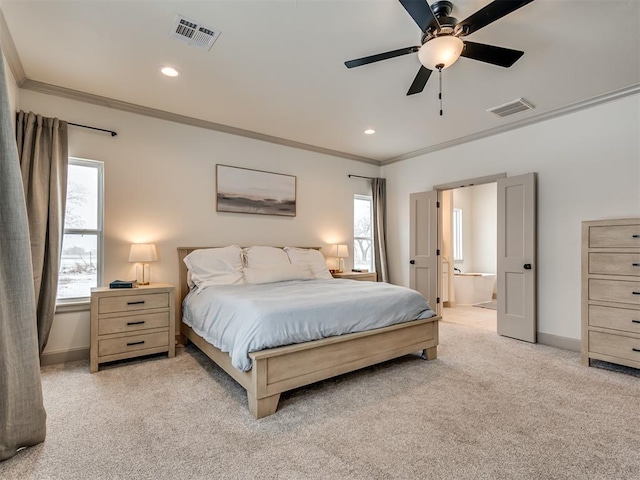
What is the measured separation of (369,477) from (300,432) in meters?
0.53

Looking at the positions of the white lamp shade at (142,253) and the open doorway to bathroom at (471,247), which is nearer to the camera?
the white lamp shade at (142,253)

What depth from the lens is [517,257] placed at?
155 inches

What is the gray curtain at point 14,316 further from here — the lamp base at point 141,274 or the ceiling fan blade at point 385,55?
the ceiling fan blade at point 385,55

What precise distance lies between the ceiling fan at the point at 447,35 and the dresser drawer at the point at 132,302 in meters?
2.72

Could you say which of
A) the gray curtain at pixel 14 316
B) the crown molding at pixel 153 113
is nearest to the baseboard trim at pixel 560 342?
the crown molding at pixel 153 113

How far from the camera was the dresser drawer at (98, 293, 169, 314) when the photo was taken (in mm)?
2919

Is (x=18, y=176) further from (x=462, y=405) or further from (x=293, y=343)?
(x=462, y=405)

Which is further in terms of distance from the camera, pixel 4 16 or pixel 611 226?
pixel 611 226

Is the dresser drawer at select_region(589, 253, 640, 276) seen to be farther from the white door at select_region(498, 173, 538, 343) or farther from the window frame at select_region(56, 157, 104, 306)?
the window frame at select_region(56, 157, 104, 306)

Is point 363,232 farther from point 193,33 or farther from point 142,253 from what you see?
point 193,33

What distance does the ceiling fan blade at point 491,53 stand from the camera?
1.98m

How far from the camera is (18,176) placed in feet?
5.69

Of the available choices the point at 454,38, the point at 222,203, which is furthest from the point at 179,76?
the point at 454,38

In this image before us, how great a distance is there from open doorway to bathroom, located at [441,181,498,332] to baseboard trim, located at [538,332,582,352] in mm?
2259
